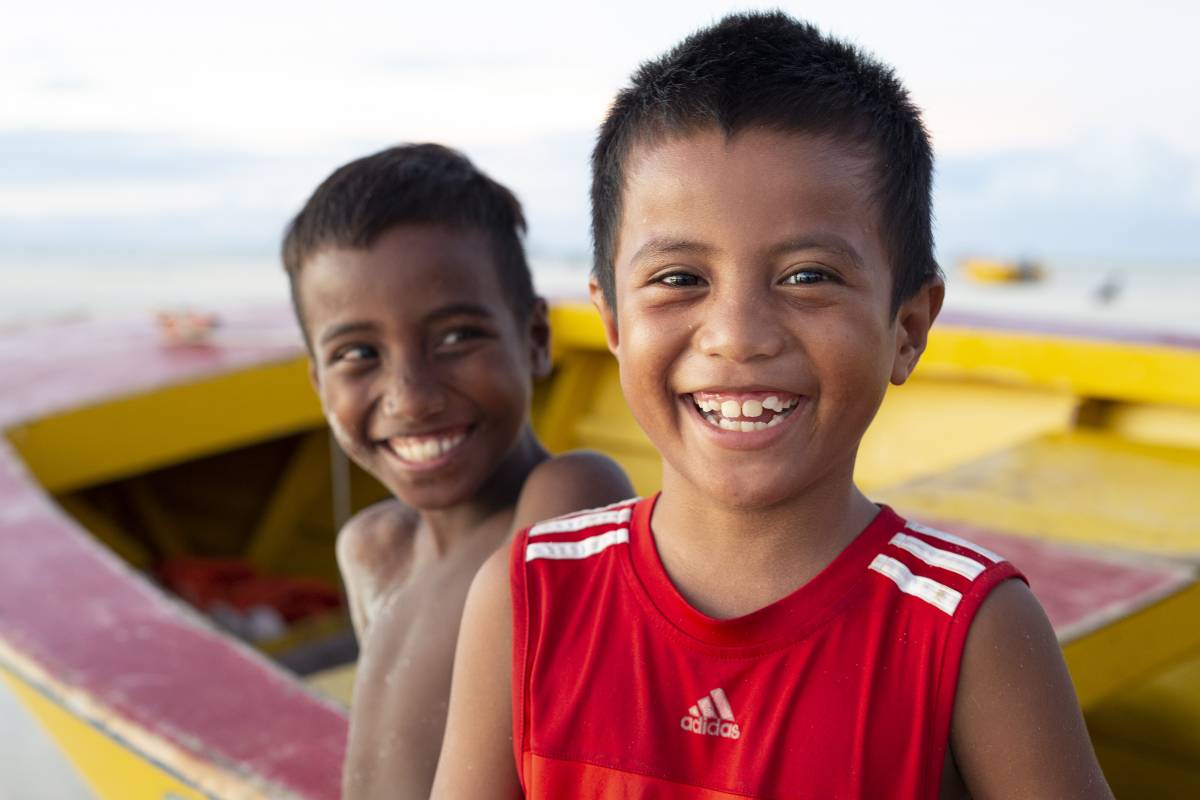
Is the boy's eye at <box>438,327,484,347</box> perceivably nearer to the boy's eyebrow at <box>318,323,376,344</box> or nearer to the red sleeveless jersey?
the boy's eyebrow at <box>318,323,376,344</box>

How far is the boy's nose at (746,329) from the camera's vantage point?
0.90m

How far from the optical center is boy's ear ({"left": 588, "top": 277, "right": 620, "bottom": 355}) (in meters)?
1.05

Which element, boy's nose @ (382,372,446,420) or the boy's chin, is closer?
the boy's chin

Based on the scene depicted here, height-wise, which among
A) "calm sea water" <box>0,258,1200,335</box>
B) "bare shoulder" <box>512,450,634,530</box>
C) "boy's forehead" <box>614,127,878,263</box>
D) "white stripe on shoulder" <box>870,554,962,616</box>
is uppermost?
"boy's forehead" <box>614,127,878,263</box>

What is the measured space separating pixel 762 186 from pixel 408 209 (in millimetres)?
579

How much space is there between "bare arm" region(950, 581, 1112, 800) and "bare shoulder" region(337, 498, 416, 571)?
870 mm

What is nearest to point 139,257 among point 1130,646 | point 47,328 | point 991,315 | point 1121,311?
point 1121,311

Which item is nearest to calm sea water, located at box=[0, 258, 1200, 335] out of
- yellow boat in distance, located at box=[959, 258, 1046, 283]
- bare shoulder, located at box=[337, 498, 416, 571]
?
yellow boat in distance, located at box=[959, 258, 1046, 283]

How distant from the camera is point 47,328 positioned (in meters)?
4.89

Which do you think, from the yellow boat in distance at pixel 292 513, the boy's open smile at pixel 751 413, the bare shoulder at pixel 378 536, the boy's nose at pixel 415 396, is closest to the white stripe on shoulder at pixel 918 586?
the boy's open smile at pixel 751 413

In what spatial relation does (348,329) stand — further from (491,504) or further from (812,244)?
(812,244)

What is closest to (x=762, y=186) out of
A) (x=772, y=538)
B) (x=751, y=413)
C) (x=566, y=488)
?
(x=751, y=413)

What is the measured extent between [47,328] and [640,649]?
4.47 metres

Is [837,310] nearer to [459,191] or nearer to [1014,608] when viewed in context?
[1014,608]
